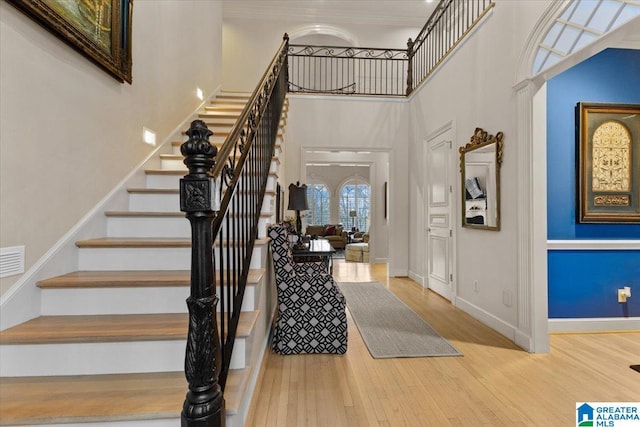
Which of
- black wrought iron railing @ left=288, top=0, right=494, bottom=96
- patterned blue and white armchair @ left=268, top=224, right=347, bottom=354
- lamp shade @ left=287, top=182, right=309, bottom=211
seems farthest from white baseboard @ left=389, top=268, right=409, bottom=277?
patterned blue and white armchair @ left=268, top=224, right=347, bottom=354

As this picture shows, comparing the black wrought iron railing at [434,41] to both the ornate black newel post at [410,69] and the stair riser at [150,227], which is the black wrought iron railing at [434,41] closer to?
the ornate black newel post at [410,69]

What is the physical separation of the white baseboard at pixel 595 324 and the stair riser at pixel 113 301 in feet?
10.5

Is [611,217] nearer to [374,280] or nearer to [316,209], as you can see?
[374,280]

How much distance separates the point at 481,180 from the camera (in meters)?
3.38

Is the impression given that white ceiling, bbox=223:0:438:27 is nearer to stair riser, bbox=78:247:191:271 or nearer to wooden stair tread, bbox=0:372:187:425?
stair riser, bbox=78:247:191:271

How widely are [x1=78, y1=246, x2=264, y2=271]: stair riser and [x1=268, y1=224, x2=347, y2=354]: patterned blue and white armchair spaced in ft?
2.35

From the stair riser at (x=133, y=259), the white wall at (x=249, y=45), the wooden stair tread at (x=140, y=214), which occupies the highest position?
the white wall at (x=249, y=45)

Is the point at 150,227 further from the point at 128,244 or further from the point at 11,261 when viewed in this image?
the point at 11,261

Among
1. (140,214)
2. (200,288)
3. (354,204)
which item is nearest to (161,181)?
(140,214)

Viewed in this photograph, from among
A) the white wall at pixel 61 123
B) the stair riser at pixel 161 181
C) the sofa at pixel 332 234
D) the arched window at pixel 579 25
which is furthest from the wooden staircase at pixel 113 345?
the sofa at pixel 332 234

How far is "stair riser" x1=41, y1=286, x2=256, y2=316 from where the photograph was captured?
5.67 ft

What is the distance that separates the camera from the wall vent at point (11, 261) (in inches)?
59.5

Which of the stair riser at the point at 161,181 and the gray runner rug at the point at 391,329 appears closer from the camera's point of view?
the gray runner rug at the point at 391,329

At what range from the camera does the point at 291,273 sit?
263 cm
